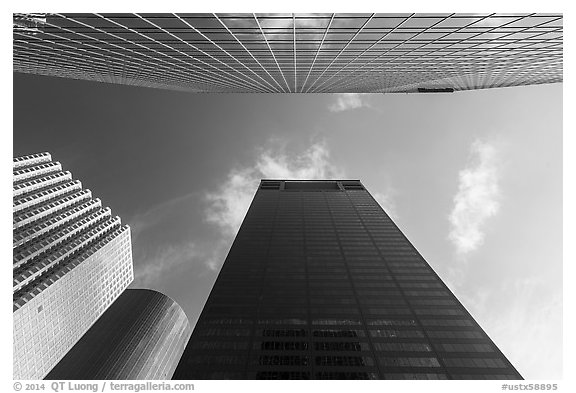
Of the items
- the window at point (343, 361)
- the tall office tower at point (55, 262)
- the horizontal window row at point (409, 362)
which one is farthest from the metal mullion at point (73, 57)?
the tall office tower at point (55, 262)

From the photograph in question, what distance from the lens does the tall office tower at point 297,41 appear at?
2153 cm

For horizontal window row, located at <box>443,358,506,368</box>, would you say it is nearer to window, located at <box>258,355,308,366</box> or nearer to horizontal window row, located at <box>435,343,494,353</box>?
horizontal window row, located at <box>435,343,494,353</box>

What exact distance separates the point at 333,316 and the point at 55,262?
93332 mm

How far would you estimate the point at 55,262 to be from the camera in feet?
395

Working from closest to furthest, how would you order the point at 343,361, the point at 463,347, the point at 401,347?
the point at 343,361, the point at 463,347, the point at 401,347

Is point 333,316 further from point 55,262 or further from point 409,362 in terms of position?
point 55,262

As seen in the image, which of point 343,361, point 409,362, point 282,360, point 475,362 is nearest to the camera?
point 475,362

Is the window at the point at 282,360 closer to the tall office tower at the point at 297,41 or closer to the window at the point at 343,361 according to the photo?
the window at the point at 343,361

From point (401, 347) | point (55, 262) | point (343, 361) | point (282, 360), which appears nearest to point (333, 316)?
point (343, 361)

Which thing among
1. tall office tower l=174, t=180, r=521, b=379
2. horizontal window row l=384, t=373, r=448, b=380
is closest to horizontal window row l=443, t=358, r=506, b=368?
tall office tower l=174, t=180, r=521, b=379

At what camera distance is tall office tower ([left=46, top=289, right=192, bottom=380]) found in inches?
5773

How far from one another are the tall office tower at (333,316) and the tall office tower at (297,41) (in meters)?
49.5
